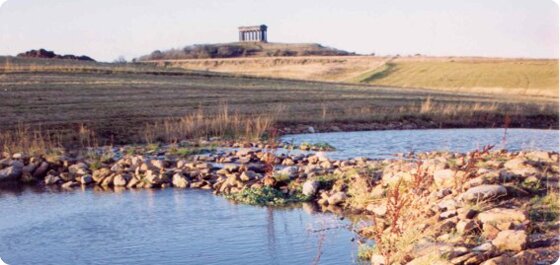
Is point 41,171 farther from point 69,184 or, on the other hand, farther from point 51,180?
point 69,184

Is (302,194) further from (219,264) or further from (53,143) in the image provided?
(53,143)

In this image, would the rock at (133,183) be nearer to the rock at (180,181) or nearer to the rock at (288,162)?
the rock at (180,181)

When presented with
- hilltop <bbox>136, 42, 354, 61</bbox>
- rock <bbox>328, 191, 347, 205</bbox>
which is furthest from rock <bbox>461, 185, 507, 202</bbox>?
hilltop <bbox>136, 42, 354, 61</bbox>

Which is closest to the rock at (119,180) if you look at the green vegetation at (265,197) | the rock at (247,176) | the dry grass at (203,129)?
the rock at (247,176)

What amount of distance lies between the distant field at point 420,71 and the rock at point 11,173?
36191mm

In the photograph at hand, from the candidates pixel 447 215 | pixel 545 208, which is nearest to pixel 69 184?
pixel 447 215

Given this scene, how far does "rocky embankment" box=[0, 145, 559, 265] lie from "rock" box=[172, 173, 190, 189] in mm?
18

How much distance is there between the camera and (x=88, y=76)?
33.9 m

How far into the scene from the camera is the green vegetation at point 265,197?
450 inches

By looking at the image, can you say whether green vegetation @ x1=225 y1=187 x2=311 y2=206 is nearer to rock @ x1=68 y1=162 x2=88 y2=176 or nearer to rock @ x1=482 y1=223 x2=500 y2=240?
rock @ x1=68 y1=162 x2=88 y2=176

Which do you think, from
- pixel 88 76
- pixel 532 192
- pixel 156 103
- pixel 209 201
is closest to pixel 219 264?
pixel 209 201

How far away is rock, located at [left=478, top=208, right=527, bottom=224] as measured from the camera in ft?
27.7

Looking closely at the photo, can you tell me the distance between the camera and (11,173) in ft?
45.3

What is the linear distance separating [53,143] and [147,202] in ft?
20.5
